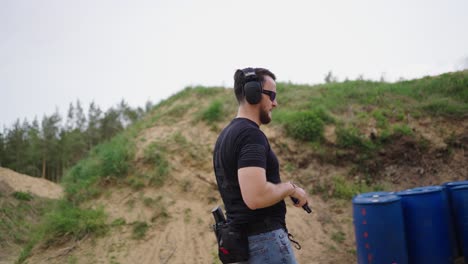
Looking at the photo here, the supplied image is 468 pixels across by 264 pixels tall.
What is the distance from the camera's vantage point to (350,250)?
23.0ft

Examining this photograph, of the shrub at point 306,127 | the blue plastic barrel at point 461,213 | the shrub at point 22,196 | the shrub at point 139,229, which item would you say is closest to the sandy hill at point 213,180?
the shrub at point 139,229

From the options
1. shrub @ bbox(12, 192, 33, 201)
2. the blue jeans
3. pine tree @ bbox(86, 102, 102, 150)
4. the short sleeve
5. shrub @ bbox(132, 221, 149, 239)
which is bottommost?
shrub @ bbox(132, 221, 149, 239)

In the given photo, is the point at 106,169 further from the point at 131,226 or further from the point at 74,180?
the point at 131,226

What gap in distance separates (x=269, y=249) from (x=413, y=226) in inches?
171

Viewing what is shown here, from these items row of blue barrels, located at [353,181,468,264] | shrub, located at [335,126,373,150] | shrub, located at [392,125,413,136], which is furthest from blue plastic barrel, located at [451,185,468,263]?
shrub, located at [392,125,413,136]

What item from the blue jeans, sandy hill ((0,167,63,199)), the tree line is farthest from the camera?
the tree line

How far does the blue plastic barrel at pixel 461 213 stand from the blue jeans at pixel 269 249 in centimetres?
488

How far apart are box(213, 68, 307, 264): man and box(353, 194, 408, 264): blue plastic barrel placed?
3309 millimetres

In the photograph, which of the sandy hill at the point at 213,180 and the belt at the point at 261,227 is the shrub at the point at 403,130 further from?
the belt at the point at 261,227

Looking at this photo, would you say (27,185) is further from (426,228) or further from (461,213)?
(461,213)

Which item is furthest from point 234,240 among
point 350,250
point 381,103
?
point 381,103

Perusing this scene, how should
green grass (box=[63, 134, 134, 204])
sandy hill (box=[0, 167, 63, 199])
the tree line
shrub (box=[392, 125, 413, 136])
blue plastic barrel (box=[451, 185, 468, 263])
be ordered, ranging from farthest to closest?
the tree line
sandy hill (box=[0, 167, 63, 199])
shrub (box=[392, 125, 413, 136])
green grass (box=[63, 134, 134, 204])
blue plastic barrel (box=[451, 185, 468, 263])

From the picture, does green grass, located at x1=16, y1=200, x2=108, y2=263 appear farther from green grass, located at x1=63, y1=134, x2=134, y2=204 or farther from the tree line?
the tree line

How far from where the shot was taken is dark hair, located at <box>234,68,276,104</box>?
7.63ft
